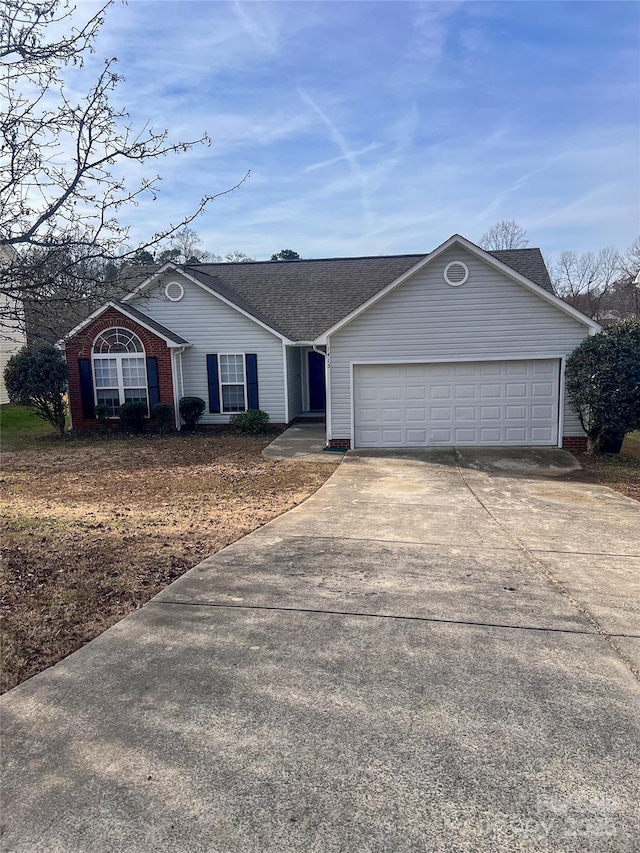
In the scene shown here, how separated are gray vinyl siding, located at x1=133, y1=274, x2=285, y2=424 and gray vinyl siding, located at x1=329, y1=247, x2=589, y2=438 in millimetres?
3861

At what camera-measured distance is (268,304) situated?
19281mm

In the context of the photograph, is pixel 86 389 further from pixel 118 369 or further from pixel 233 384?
pixel 233 384

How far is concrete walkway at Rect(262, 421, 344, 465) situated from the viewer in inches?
519

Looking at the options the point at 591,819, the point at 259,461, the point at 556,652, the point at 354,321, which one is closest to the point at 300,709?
the point at 591,819

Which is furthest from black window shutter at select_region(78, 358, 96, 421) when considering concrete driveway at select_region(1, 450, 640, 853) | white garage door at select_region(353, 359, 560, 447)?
concrete driveway at select_region(1, 450, 640, 853)

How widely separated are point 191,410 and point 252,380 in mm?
2071

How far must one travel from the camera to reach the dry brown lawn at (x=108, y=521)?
4.69 m

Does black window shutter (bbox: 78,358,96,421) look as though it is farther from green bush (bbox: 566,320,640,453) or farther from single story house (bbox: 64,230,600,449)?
green bush (bbox: 566,320,640,453)

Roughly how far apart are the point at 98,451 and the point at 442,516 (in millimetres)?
9861

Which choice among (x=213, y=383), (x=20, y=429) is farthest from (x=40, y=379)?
(x=213, y=383)

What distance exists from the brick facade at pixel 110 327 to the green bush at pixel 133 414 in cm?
73

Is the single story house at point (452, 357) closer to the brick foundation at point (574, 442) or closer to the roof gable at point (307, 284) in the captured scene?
the brick foundation at point (574, 442)

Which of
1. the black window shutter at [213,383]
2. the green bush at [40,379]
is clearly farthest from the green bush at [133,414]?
the black window shutter at [213,383]

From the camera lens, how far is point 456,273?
13273mm
